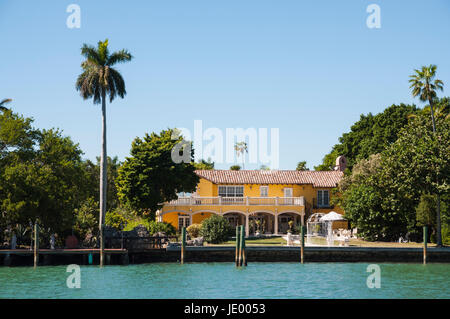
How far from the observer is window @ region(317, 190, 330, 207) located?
65.6m

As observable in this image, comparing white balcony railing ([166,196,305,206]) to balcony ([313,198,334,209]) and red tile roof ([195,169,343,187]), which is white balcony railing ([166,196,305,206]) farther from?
balcony ([313,198,334,209])

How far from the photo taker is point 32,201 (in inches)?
1692

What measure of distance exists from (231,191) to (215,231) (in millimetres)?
14301

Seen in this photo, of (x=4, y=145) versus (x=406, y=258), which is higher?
(x=4, y=145)

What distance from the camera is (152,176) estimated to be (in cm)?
5600

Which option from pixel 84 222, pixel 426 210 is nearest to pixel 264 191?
pixel 426 210

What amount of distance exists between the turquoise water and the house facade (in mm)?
17636

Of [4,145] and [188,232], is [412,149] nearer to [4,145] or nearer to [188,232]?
[188,232]

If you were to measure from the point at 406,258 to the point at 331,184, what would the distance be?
838 inches

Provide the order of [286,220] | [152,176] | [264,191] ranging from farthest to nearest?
[286,220]
[264,191]
[152,176]

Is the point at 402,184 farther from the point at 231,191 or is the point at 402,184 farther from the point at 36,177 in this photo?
the point at 36,177
